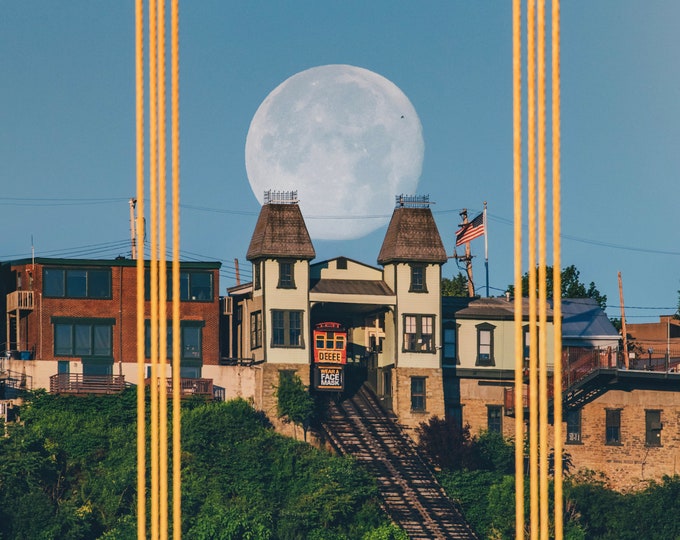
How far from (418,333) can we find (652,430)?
13450 millimetres

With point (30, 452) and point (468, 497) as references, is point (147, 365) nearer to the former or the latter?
point (30, 452)

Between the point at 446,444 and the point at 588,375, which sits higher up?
the point at 588,375

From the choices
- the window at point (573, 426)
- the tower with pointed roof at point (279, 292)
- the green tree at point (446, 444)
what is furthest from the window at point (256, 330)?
the window at point (573, 426)

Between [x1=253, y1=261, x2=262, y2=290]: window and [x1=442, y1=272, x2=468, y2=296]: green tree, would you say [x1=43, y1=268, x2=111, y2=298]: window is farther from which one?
[x1=442, y1=272, x2=468, y2=296]: green tree

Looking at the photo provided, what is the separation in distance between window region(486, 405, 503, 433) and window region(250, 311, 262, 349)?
12860 millimetres

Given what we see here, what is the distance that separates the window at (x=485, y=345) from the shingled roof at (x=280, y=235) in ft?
34.3

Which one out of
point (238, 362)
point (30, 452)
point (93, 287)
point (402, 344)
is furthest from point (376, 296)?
point (30, 452)

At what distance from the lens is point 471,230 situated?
321 feet

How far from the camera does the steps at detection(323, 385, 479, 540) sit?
80250 mm

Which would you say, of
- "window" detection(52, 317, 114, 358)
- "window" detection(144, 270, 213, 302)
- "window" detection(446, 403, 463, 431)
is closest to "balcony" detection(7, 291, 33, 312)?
"window" detection(52, 317, 114, 358)

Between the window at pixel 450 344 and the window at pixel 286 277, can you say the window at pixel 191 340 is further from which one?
the window at pixel 450 344

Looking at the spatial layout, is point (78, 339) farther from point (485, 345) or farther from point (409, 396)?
point (485, 345)

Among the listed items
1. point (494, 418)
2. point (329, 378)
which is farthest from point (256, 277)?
point (494, 418)

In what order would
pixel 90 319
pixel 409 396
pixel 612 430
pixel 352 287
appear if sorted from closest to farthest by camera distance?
pixel 90 319, pixel 409 396, pixel 612 430, pixel 352 287
